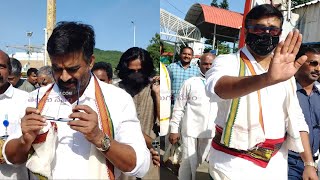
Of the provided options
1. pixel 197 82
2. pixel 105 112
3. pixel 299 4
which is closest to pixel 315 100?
pixel 197 82

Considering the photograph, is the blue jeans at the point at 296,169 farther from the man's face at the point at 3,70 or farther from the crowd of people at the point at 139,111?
the man's face at the point at 3,70

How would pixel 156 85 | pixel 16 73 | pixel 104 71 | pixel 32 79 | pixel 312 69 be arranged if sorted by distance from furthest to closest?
pixel 312 69 < pixel 16 73 < pixel 32 79 < pixel 104 71 < pixel 156 85

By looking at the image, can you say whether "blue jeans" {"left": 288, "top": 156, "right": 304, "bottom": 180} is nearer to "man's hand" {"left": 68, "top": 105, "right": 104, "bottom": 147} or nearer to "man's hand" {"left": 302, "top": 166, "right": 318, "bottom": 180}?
"man's hand" {"left": 302, "top": 166, "right": 318, "bottom": 180}

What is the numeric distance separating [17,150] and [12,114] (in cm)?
59

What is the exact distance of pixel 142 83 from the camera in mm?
2441

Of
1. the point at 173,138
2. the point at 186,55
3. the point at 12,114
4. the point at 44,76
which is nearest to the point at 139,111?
the point at 44,76

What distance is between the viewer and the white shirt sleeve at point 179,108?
3.59 metres

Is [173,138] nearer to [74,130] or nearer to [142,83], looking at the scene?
[142,83]

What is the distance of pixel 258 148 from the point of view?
205 centimetres

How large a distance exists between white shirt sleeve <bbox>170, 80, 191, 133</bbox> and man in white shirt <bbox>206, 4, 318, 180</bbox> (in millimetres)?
1397

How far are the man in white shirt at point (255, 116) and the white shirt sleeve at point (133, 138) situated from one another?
0.45 m

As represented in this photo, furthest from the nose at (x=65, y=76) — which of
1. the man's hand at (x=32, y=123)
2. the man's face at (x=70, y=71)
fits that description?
the man's hand at (x=32, y=123)

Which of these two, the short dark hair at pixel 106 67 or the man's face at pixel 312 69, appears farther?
the man's face at pixel 312 69

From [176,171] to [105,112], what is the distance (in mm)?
2417
